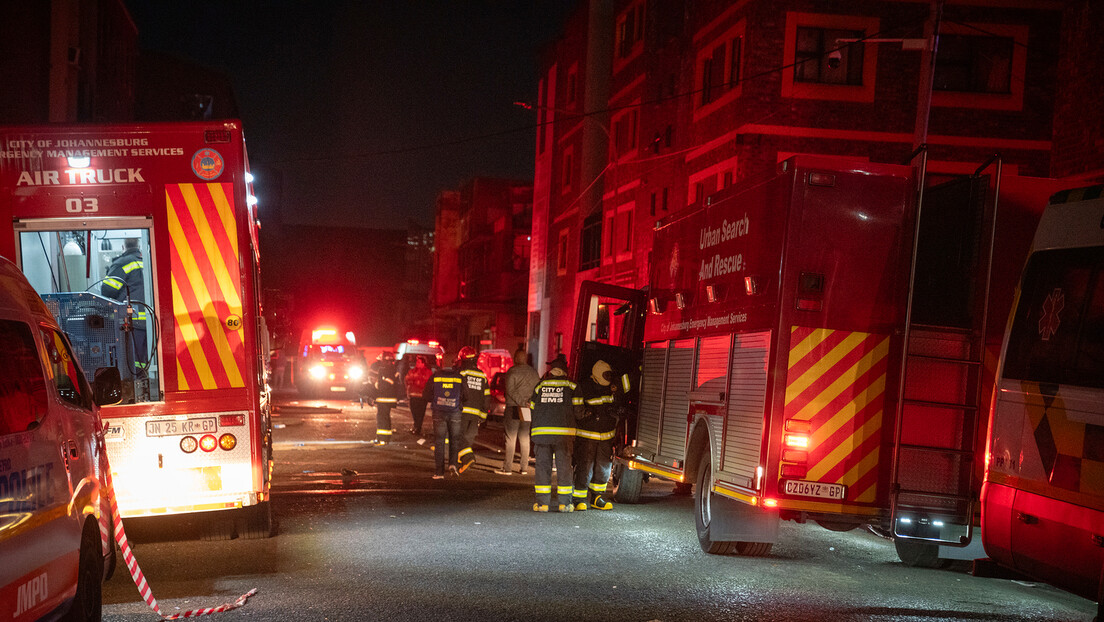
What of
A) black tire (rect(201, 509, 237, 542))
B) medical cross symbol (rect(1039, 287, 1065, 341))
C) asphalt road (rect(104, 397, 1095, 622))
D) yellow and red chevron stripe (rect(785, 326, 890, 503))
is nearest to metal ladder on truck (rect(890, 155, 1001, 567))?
yellow and red chevron stripe (rect(785, 326, 890, 503))

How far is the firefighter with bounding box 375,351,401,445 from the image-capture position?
18.1m

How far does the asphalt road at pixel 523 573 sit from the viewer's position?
265 inches

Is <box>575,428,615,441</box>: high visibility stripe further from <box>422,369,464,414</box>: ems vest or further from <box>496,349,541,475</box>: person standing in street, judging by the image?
<box>422,369,464,414</box>: ems vest

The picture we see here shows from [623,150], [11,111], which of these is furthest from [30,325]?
[623,150]

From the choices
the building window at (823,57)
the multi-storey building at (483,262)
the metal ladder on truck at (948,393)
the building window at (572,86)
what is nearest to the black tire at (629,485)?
the metal ladder on truck at (948,393)

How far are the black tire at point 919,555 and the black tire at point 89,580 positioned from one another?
19.9 feet

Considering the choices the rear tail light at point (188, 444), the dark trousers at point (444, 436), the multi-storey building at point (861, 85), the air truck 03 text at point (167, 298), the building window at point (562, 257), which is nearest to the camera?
the air truck 03 text at point (167, 298)

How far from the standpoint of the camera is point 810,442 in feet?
25.0

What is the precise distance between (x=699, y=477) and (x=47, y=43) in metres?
17.5

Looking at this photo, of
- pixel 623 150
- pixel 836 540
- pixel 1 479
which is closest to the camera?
pixel 1 479

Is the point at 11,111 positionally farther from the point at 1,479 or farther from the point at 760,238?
the point at 1,479

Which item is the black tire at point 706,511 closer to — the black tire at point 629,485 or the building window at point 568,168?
the black tire at point 629,485

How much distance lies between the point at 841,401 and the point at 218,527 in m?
5.34

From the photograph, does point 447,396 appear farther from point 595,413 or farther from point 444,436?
point 595,413
